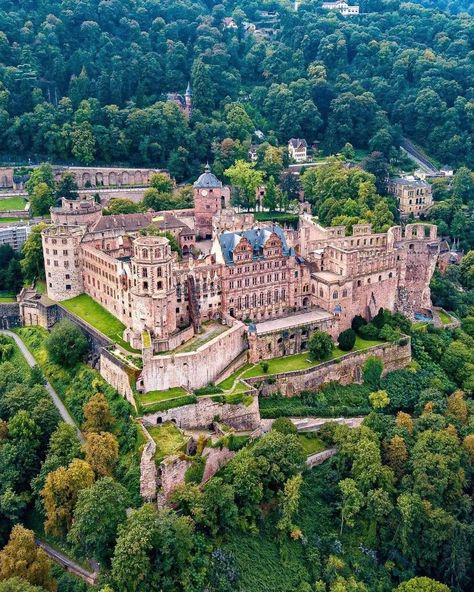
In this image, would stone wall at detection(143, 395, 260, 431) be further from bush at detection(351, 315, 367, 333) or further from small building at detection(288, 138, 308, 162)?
small building at detection(288, 138, 308, 162)

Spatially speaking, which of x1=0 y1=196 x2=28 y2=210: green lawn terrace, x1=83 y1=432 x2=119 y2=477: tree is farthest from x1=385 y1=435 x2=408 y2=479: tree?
x1=0 y1=196 x2=28 y2=210: green lawn terrace

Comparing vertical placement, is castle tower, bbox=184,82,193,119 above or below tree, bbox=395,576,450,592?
above

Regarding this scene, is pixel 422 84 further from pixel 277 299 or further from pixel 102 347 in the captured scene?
pixel 102 347

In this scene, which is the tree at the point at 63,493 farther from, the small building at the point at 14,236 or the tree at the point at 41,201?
the tree at the point at 41,201

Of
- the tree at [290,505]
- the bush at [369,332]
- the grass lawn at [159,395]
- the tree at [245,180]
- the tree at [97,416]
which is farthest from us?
the tree at [245,180]

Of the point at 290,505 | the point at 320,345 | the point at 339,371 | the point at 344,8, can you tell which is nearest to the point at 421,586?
the point at 290,505

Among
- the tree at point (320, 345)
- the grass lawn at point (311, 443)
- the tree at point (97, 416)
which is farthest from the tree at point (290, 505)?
the tree at point (320, 345)

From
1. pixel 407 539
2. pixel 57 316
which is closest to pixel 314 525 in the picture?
pixel 407 539
